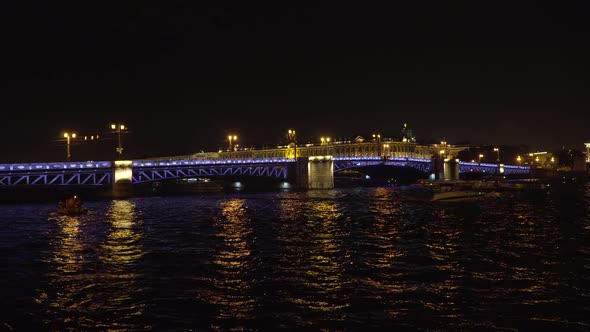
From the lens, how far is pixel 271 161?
107938mm

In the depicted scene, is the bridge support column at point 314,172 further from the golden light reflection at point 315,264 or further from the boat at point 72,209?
the golden light reflection at point 315,264

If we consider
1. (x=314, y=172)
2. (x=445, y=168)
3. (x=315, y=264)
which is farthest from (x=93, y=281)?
(x=445, y=168)

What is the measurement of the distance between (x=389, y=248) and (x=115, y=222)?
2508 centimetres

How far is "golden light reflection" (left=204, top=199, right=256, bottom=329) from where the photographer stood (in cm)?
1677

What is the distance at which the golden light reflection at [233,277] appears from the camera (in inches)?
660

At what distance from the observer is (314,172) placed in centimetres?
11188

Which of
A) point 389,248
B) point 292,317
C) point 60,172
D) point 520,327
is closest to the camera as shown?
point 520,327

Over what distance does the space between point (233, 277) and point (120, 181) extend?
67.0 m

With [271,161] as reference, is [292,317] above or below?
below

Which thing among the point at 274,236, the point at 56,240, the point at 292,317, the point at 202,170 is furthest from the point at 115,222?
the point at 202,170

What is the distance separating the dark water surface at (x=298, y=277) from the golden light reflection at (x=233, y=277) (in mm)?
65

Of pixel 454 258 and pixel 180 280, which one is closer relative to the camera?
pixel 180 280

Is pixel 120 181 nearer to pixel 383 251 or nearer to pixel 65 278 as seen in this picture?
pixel 383 251

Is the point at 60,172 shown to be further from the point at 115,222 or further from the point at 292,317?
the point at 292,317
